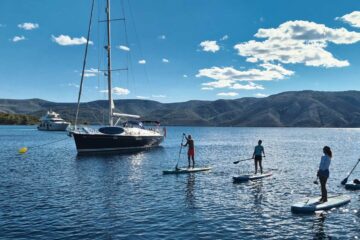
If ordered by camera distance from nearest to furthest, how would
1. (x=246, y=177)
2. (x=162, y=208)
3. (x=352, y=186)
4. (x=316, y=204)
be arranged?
1. (x=316, y=204)
2. (x=162, y=208)
3. (x=352, y=186)
4. (x=246, y=177)

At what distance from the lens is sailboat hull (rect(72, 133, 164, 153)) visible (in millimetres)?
54062

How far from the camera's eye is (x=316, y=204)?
20.1 metres

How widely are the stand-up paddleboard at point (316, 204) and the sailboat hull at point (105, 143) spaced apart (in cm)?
3863

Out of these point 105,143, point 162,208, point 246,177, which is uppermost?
point 105,143

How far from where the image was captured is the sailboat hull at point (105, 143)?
54062 millimetres

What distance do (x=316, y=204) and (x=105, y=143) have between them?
39.7m

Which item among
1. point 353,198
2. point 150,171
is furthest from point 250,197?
point 150,171

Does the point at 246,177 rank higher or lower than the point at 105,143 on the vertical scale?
lower

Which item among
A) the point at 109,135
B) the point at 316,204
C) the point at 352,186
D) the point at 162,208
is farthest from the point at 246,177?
the point at 109,135

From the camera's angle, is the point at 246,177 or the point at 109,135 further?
the point at 109,135

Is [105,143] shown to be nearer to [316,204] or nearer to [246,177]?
[246,177]

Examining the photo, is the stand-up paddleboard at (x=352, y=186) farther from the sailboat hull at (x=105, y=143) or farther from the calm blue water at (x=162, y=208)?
the sailboat hull at (x=105, y=143)

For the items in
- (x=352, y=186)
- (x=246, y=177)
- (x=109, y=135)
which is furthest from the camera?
(x=109, y=135)

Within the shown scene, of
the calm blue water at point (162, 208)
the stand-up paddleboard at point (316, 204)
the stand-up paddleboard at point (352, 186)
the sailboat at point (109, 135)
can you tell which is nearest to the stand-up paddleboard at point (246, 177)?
the calm blue water at point (162, 208)
